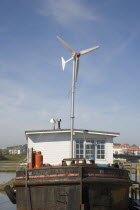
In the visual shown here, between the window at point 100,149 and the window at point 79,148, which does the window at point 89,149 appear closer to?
the window at point 79,148

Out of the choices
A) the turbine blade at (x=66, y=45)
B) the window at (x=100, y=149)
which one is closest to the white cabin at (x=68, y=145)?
the window at (x=100, y=149)

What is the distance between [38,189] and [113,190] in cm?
305

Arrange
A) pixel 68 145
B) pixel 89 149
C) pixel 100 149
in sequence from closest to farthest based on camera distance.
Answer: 1. pixel 68 145
2. pixel 89 149
3. pixel 100 149

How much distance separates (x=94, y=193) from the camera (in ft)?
39.7

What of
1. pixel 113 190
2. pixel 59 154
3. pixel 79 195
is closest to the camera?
pixel 79 195

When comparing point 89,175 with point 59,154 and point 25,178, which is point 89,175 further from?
point 59,154

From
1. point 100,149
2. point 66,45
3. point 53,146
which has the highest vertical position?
point 66,45

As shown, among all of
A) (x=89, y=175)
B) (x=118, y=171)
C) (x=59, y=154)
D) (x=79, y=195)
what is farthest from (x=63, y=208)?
(x=59, y=154)

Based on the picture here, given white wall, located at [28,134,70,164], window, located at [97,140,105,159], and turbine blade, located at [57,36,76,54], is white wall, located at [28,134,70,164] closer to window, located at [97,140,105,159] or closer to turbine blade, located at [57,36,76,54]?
window, located at [97,140,105,159]

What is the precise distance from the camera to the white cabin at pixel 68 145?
18.5 meters

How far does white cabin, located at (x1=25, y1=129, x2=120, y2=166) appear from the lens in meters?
18.5

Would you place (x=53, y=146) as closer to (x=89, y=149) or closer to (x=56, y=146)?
(x=56, y=146)

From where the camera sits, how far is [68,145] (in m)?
18.5

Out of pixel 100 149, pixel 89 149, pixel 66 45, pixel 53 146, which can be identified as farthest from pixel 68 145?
pixel 66 45
